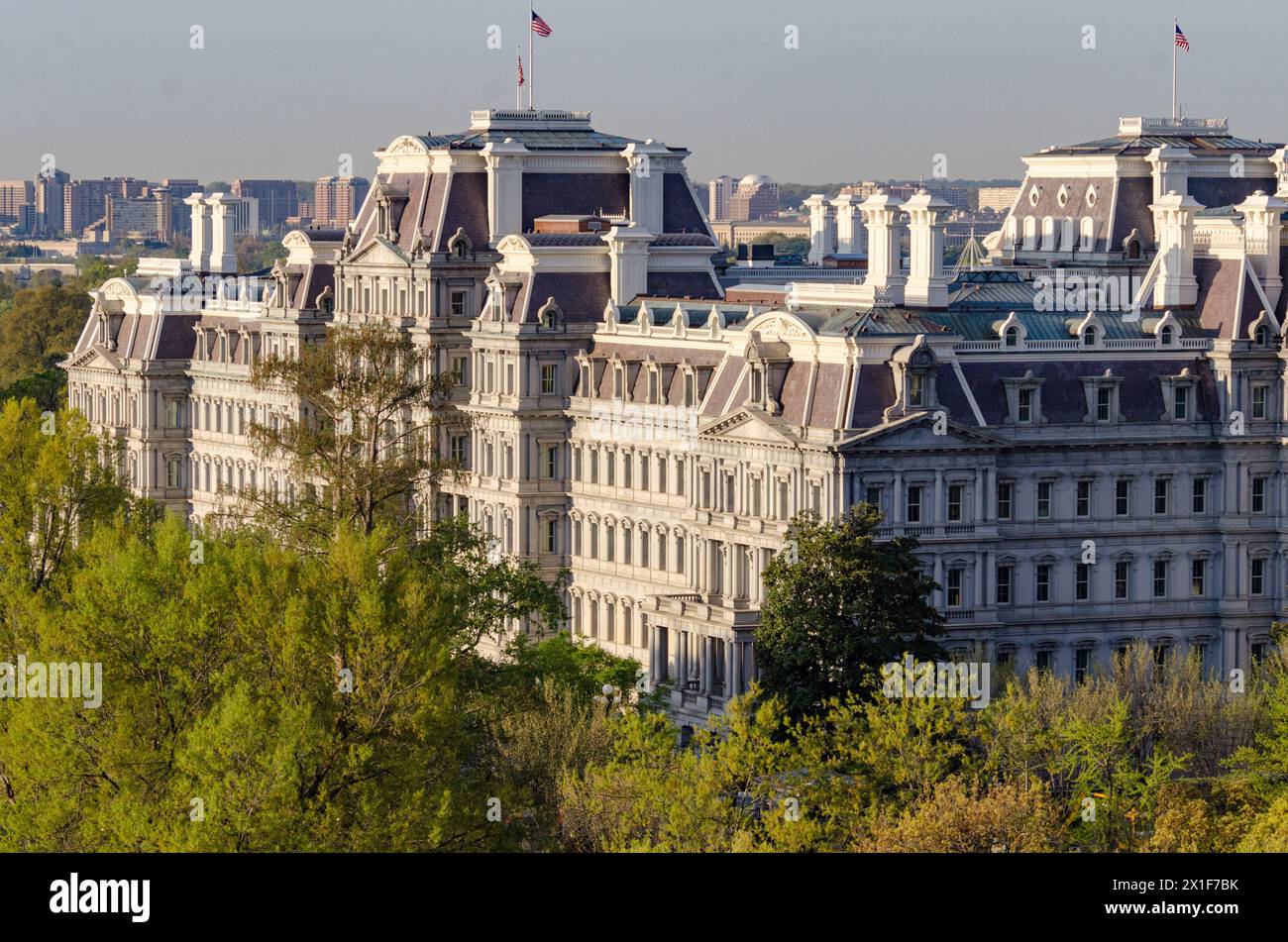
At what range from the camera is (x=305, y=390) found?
14125cm

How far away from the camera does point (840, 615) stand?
115938mm

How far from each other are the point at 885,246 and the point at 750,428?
8.61 meters

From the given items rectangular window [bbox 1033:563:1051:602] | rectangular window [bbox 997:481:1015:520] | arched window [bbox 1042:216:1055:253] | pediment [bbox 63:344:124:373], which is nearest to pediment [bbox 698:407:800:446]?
rectangular window [bbox 997:481:1015:520]

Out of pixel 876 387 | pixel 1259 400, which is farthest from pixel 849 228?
pixel 876 387

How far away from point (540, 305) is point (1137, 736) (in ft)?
147

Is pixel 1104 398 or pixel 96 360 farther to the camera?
pixel 96 360

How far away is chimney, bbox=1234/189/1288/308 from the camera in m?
136

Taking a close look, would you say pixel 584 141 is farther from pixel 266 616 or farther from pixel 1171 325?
pixel 266 616

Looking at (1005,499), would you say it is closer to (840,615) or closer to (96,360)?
(840,615)

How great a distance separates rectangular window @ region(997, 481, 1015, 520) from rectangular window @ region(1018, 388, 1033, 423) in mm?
2401

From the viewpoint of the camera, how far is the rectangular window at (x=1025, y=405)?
429ft

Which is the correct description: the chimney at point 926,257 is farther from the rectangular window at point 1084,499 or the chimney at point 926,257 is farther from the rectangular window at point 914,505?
the rectangular window at point 1084,499
